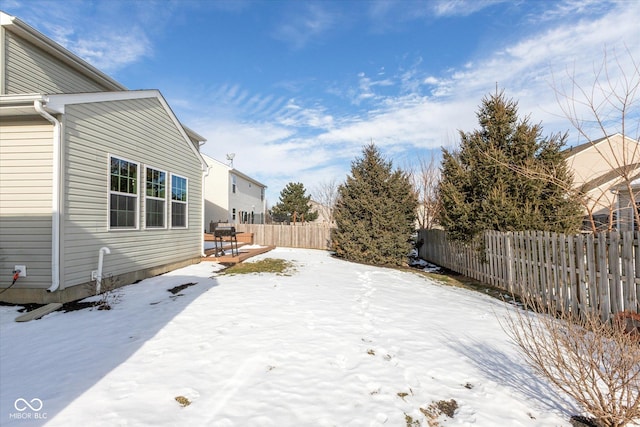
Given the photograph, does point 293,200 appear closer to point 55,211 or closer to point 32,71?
point 32,71

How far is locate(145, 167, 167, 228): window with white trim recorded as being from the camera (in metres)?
7.68

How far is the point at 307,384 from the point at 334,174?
35757 mm

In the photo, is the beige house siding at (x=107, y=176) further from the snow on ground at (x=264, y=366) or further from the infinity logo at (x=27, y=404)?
the infinity logo at (x=27, y=404)

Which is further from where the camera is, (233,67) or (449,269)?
(233,67)

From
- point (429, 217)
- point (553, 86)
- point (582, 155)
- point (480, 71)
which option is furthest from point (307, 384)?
point (582, 155)

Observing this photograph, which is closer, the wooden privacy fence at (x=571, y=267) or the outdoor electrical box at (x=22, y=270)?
the wooden privacy fence at (x=571, y=267)

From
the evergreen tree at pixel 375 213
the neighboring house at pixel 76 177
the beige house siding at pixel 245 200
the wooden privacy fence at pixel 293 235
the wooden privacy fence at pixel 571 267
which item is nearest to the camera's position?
the wooden privacy fence at pixel 571 267

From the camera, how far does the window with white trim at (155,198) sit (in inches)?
302

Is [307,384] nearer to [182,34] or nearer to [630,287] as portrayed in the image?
[630,287]

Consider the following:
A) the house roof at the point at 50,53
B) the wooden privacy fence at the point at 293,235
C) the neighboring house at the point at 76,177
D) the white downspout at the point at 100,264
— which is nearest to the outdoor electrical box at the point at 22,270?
the neighboring house at the point at 76,177

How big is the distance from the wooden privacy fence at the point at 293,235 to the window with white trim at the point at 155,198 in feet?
35.1

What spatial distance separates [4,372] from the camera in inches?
122

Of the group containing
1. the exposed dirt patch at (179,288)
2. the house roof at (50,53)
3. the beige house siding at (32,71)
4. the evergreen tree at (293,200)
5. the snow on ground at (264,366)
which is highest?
the house roof at (50,53)

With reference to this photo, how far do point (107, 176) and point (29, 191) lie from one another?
131 cm
